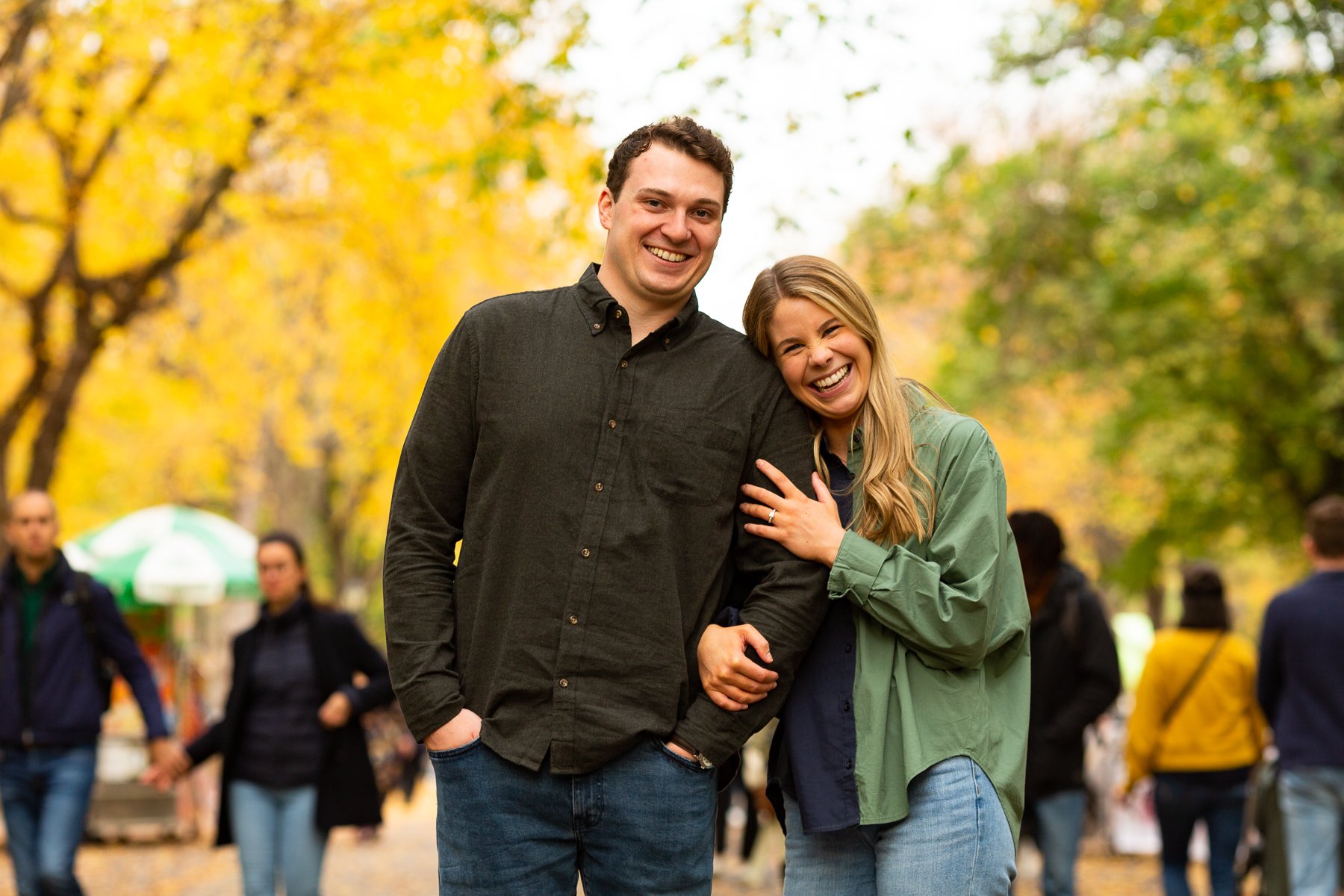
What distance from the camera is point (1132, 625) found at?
64.0ft

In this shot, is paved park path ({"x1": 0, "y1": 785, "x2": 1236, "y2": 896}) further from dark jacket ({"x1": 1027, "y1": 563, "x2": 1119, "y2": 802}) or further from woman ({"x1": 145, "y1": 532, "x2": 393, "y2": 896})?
woman ({"x1": 145, "y1": 532, "x2": 393, "y2": 896})

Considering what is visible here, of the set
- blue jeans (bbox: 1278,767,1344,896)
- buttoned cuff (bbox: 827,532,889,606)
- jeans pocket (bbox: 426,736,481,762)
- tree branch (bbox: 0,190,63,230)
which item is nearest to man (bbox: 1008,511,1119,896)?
blue jeans (bbox: 1278,767,1344,896)

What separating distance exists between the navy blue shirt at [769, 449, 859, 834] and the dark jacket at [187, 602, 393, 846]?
3521mm

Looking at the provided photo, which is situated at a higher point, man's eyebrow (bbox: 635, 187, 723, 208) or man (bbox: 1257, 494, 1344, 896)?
man's eyebrow (bbox: 635, 187, 723, 208)

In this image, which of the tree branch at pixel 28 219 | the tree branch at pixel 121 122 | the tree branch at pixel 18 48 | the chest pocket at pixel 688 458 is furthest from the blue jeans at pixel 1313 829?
the tree branch at pixel 28 219

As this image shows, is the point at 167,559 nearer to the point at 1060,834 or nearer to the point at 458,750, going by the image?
the point at 1060,834

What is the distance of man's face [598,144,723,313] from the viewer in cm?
310

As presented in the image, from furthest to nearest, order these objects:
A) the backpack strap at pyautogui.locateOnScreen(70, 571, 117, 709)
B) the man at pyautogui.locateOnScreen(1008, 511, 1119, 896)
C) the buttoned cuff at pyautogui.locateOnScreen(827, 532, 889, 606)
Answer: the backpack strap at pyautogui.locateOnScreen(70, 571, 117, 709) < the man at pyautogui.locateOnScreen(1008, 511, 1119, 896) < the buttoned cuff at pyautogui.locateOnScreen(827, 532, 889, 606)

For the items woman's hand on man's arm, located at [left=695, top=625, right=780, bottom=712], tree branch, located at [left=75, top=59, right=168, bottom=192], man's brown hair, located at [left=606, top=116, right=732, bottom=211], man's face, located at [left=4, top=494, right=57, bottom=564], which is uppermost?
tree branch, located at [left=75, top=59, right=168, bottom=192]

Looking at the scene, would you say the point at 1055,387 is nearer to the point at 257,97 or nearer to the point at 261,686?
the point at 257,97

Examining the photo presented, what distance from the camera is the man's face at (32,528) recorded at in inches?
259

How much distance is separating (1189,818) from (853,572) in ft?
16.4

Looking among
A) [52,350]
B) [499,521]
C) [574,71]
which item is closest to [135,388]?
[52,350]

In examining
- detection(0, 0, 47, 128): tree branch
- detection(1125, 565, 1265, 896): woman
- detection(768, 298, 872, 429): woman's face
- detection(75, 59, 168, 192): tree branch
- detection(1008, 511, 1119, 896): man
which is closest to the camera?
detection(768, 298, 872, 429): woman's face
